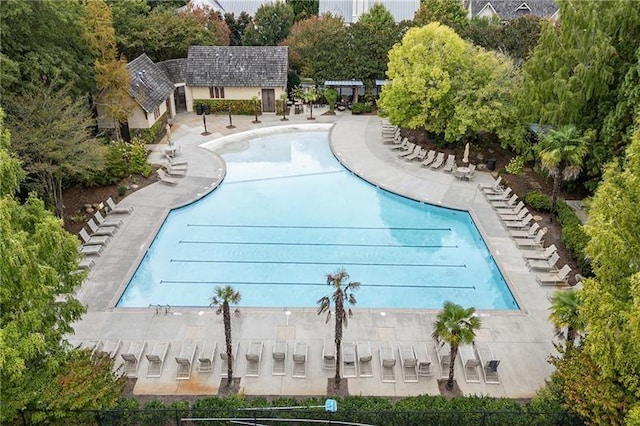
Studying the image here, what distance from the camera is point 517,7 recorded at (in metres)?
67.4

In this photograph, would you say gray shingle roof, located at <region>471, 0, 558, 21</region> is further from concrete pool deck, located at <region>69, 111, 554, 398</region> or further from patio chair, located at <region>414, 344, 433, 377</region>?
patio chair, located at <region>414, 344, 433, 377</region>

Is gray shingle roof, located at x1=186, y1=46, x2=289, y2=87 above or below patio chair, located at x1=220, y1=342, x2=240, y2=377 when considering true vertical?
above

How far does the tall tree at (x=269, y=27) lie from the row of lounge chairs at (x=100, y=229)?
33.1 m

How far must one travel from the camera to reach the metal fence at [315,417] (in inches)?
542

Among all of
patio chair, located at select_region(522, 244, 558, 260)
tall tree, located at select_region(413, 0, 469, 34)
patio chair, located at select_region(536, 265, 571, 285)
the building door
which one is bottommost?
patio chair, located at select_region(536, 265, 571, 285)

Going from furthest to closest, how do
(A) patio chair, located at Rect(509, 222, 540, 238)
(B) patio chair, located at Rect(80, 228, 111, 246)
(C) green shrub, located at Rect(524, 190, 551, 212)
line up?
1. (C) green shrub, located at Rect(524, 190, 551, 212)
2. (A) patio chair, located at Rect(509, 222, 540, 238)
3. (B) patio chair, located at Rect(80, 228, 111, 246)

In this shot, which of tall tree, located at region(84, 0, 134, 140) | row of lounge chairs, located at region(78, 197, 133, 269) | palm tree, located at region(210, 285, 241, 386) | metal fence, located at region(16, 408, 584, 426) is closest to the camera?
metal fence, located at region(16, 408, 584, 426)

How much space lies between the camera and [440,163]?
3203 centimetres

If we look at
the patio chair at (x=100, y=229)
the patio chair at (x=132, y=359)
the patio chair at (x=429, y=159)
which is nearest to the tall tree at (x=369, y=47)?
the patio chair at (x=429, y=159)

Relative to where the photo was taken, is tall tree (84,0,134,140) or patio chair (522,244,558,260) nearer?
patio chair (522,244,558,260)

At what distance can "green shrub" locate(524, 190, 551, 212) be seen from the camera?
26.6m

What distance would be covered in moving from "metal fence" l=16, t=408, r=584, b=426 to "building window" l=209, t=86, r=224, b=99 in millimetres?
32309

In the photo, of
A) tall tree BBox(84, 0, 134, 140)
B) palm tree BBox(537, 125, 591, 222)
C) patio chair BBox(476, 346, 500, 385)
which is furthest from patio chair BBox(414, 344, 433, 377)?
tall tree BBox(84, 0, 134, 140)

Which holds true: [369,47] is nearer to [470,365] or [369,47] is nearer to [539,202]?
[539,202]
